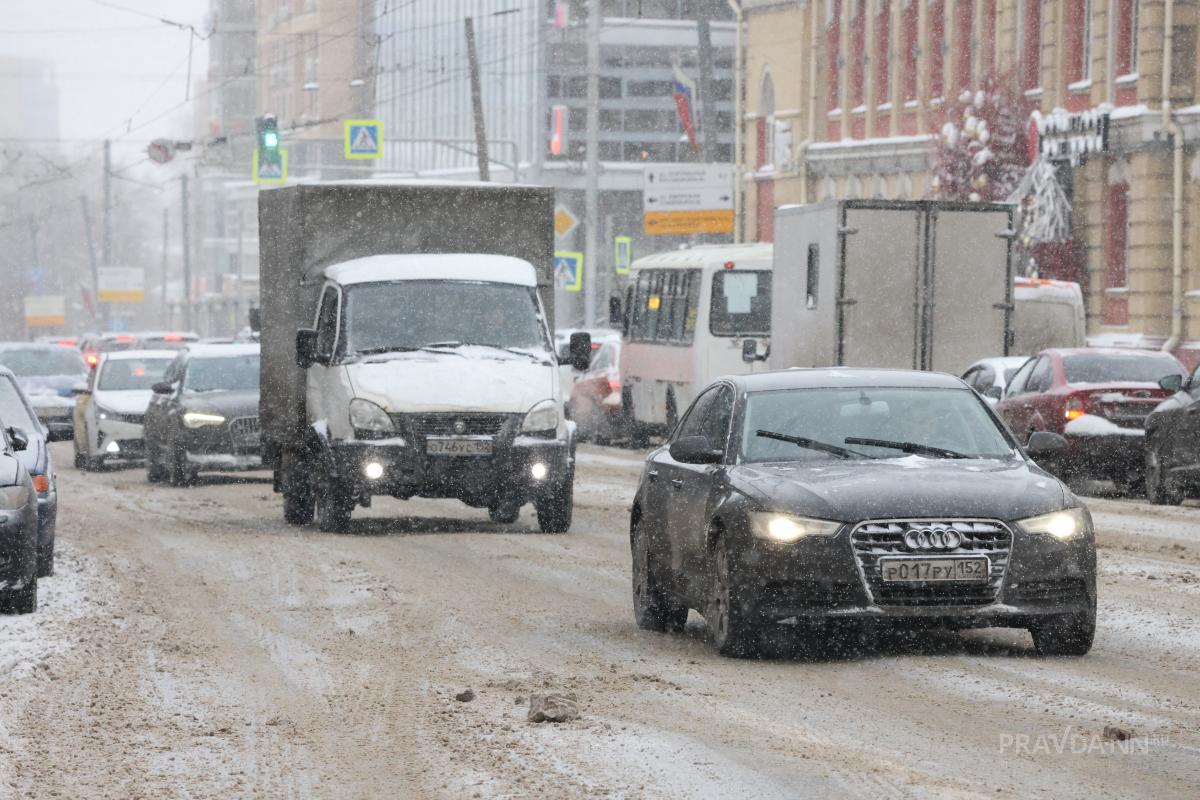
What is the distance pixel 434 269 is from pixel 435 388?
50.8 inches

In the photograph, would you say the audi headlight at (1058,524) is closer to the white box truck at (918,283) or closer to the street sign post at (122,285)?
the white box truck at (918,283)

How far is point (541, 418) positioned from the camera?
19.1m

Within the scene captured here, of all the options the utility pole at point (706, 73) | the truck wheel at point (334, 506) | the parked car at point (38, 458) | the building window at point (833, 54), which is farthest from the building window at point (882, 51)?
the parked car at point (38, 458)

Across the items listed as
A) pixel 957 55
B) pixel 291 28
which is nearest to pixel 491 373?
pixel 957 55

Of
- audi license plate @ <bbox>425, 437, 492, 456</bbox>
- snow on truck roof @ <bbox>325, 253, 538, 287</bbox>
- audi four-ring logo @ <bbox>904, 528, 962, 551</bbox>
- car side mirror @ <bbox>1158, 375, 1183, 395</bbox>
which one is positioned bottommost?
audi license plate @ <bbox>425, 437, 492, 456</bbox>

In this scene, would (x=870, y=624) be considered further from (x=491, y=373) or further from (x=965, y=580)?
(x=491, y=373)

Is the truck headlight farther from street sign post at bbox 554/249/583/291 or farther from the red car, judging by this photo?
street sign post at bbox 554/249/583/291

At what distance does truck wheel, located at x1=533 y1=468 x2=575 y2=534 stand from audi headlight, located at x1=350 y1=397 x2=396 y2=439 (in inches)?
50.9

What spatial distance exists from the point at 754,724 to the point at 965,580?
6.14 feet

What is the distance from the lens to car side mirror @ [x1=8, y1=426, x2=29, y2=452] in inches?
546

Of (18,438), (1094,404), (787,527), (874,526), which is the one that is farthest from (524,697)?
(1094,404)

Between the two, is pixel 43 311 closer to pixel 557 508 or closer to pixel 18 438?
pixel 557 508

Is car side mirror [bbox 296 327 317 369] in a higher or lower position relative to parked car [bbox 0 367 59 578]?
higher

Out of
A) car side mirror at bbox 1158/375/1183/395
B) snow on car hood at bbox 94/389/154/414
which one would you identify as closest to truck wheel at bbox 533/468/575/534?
car side mirror at bbox 1158/375/1183/395
